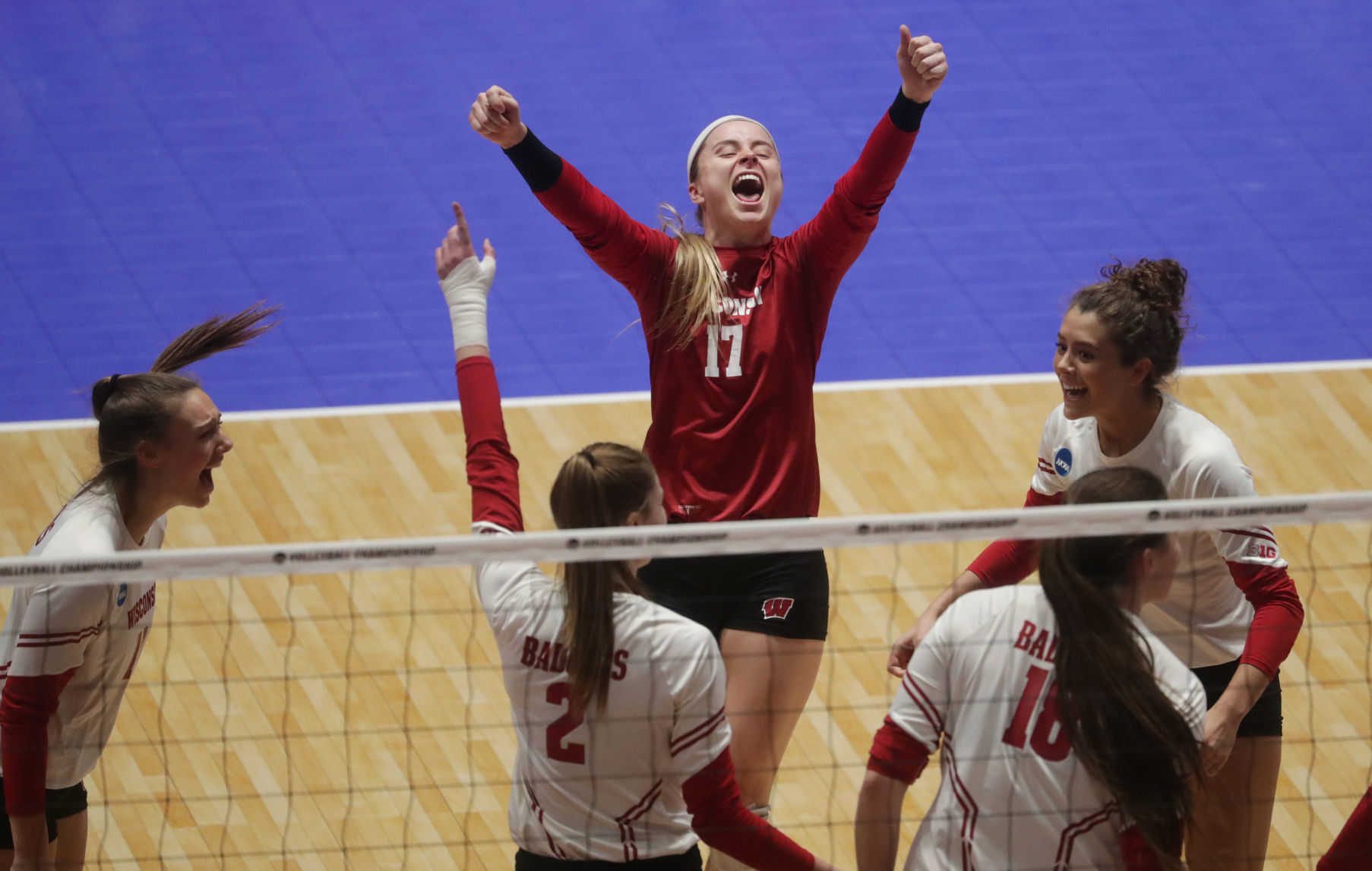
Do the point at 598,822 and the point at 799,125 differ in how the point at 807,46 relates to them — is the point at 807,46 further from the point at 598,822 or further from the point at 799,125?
the point at 598,822

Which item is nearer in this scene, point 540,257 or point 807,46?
point 540,257

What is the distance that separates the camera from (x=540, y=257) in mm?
6625

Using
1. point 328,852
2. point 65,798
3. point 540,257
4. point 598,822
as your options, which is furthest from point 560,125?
point 598,822

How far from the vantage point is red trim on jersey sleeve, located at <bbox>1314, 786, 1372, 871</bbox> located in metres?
2.70

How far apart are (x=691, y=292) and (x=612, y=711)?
131 cm

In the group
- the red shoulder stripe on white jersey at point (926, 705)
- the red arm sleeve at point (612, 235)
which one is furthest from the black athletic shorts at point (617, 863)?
the red arm sleeve at point (612, 235)

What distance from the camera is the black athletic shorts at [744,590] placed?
10.7ft

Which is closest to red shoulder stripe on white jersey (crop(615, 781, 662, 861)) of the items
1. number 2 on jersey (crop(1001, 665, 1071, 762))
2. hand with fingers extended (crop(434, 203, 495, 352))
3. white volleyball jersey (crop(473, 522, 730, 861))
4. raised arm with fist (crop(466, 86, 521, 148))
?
white volleyball jersey (crop(473, 522, 730, 861))

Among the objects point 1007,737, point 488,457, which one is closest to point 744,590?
point 488,457

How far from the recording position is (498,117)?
3256mm

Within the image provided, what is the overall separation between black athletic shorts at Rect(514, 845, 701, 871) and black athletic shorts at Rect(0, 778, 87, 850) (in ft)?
4.07

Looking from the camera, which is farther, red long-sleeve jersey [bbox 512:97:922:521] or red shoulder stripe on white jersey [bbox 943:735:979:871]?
red long-sleeve jersey [bbox 512:97:922:521]

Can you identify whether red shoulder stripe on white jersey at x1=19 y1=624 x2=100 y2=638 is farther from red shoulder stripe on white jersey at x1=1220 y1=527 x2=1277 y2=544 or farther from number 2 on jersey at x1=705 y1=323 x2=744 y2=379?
red shoulder stripe on white jersey at x1=1220 y1=527 x2=1277 y2=544

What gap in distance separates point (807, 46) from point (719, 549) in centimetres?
536
